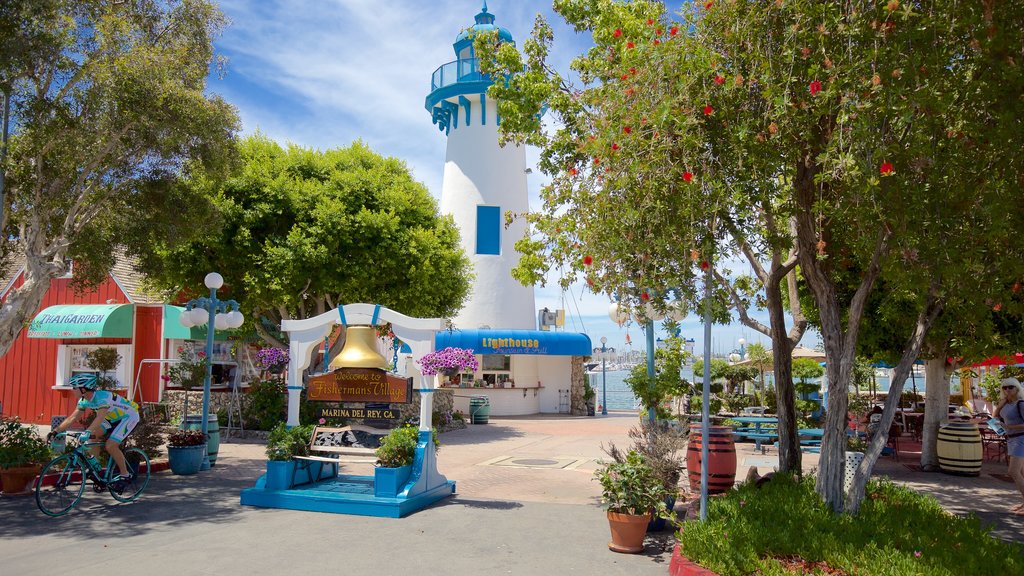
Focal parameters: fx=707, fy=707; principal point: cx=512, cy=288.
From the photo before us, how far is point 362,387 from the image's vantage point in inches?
397

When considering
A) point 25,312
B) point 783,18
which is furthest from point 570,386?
point 783,18

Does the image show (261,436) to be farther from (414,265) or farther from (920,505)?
(920,505)

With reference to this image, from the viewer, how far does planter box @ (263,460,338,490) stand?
9.91 m

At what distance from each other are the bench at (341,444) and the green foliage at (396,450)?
199 millimetres

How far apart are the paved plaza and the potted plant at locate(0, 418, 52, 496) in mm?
384

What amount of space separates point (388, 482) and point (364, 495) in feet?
1.50

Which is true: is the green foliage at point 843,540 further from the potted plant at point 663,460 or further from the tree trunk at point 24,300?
the tree trunk at point 24,300

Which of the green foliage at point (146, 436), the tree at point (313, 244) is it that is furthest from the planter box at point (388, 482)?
the tree at point (313, 244)

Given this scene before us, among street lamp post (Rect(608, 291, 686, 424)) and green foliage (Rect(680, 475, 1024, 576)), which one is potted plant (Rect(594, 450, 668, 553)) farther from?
street lamp post (Rect(608, 291, 686, 424))

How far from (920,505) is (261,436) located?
52.5 ft

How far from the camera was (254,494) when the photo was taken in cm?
984

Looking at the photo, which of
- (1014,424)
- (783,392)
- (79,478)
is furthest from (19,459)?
(1014,424)

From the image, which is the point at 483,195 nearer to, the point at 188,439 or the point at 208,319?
the point at 208,319

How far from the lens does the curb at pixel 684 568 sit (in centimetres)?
592
